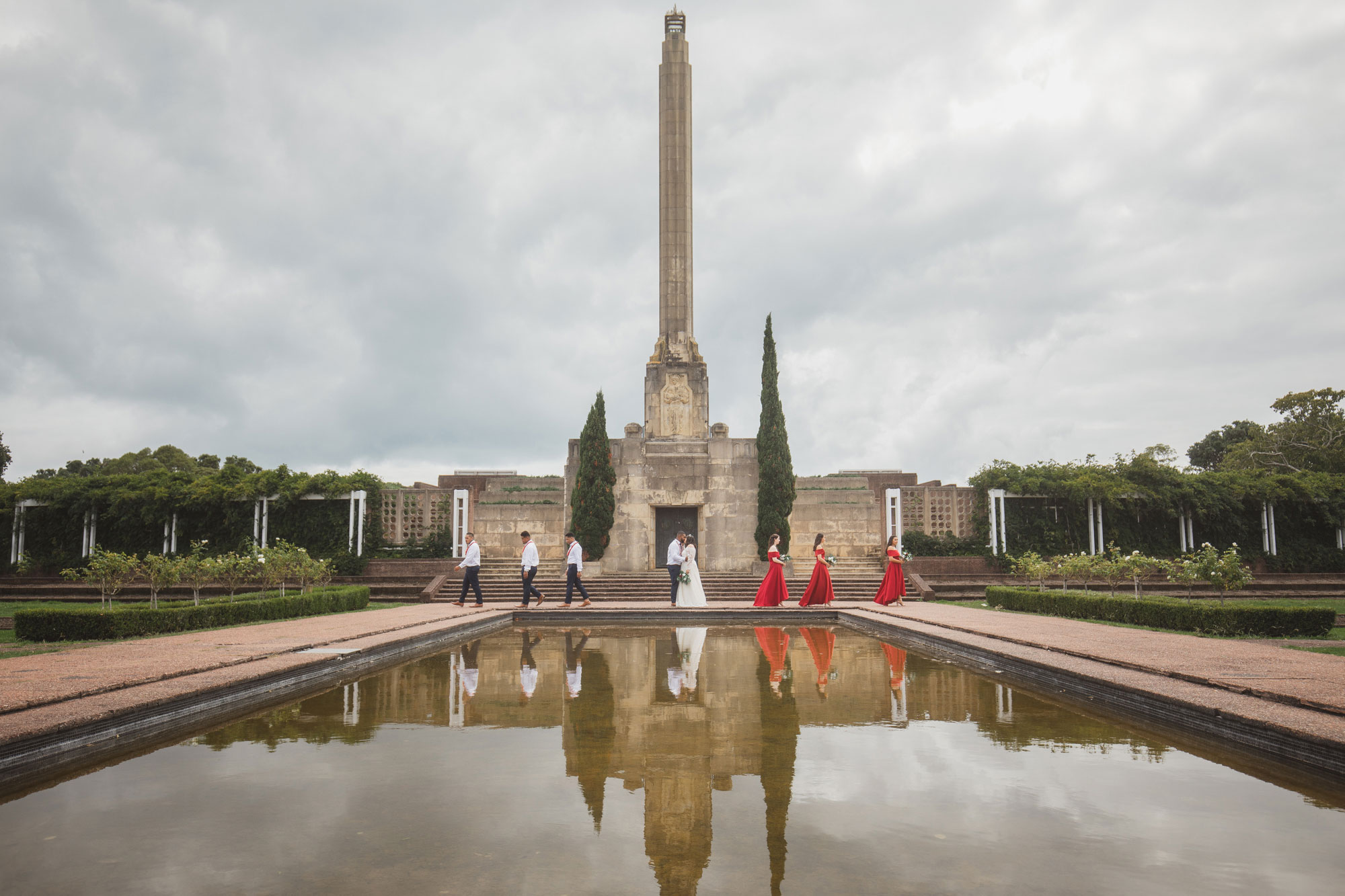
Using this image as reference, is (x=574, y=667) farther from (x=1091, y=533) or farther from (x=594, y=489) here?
(x=1091, y=533)

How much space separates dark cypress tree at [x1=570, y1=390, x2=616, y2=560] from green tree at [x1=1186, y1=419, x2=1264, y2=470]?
38.0 meters

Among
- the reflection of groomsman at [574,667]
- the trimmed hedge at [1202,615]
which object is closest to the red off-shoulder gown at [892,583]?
the trimmed hedge at [1202,615]

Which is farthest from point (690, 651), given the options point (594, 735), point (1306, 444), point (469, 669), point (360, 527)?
Answer: point (1306, 444)

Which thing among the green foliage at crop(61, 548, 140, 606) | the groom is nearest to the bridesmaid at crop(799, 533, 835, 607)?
the groom

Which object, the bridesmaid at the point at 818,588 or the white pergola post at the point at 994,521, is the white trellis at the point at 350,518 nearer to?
the bridesmaid at the point at 818,588

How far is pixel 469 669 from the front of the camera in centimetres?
745

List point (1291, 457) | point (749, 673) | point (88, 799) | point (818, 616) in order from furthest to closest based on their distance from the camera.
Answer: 1. point (1291, 457)
2. point (818, 616)
3. point (749, 673)
4. point (88, 799)

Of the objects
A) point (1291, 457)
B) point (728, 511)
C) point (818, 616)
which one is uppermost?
point (1291, 457)

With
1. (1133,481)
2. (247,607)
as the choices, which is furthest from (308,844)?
(1133,481)

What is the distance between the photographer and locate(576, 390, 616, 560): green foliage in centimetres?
2091

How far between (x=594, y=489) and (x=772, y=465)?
15.6ft

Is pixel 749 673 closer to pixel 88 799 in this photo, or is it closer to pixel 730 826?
pixel 730 826

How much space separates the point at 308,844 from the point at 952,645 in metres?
7.30

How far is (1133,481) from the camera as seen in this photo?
23.0m
